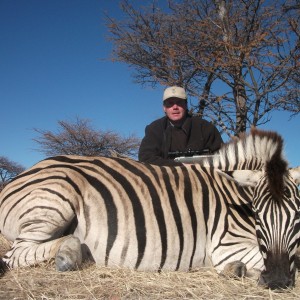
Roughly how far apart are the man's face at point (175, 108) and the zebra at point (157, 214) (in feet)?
5.10

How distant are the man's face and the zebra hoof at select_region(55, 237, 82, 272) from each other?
2.36 meters

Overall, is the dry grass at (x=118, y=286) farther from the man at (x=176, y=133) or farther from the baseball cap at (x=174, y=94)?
the baseball cap at (x=174, y=94)

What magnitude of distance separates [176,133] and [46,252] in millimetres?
2404

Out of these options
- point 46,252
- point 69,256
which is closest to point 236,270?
point 69,256

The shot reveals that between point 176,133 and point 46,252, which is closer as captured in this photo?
point 46,252

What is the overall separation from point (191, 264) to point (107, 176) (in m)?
0.80

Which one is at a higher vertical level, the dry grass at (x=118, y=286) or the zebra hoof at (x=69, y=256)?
the zebra hoof at (x=69, y=256)

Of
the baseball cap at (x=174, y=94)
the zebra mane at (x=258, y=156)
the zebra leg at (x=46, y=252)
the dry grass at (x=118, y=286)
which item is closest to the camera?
the dry grass at (x=118, y=286)

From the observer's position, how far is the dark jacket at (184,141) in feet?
14.0

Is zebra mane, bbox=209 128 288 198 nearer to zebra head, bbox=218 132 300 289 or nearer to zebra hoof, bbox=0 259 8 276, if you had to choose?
zebra head, bbox=218 132 300 289

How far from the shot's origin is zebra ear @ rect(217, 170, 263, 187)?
244 centimetres

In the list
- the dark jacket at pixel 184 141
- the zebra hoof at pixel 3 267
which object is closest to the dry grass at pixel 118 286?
the zebra hoof at pixel 3 267

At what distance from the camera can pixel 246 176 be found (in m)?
2.46

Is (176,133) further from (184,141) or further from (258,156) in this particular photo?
(258,156)
